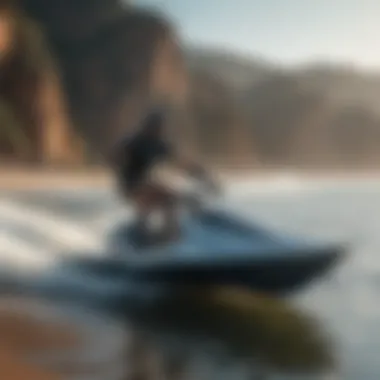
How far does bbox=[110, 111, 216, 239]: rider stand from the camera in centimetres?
142

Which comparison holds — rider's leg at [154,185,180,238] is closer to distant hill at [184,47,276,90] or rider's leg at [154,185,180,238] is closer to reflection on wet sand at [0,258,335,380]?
reflection on wet sand at [0,258,335,380]

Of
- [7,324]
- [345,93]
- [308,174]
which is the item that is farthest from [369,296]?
[7,324]

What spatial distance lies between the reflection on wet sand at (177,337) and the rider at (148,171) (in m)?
0.15

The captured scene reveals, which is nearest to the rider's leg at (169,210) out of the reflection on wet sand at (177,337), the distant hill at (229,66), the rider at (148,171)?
the rider at (148,171)

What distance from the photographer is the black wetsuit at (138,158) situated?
4.65 feet

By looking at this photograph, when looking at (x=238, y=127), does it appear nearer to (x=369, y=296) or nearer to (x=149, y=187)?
(x=149, y=187)

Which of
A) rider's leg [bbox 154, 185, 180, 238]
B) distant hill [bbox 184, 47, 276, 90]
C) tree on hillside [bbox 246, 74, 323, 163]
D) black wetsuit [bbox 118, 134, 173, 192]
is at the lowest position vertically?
rider's leg [bbox 154, 185, 180, 238]

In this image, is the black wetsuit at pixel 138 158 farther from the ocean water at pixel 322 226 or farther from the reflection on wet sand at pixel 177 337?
the reflection on wet sand at pixel 177 337

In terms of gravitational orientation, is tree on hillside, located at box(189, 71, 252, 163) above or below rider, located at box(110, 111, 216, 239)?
above

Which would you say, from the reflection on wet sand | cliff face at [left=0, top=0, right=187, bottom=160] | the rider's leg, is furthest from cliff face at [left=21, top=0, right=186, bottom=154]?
the reflection on wet sand

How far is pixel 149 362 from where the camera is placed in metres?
1.37

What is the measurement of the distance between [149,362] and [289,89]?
1.76 feet

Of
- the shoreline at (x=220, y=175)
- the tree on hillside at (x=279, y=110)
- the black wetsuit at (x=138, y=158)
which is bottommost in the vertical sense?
the shoreline at (x=220, y=175)

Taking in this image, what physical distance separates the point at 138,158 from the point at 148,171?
29mm
